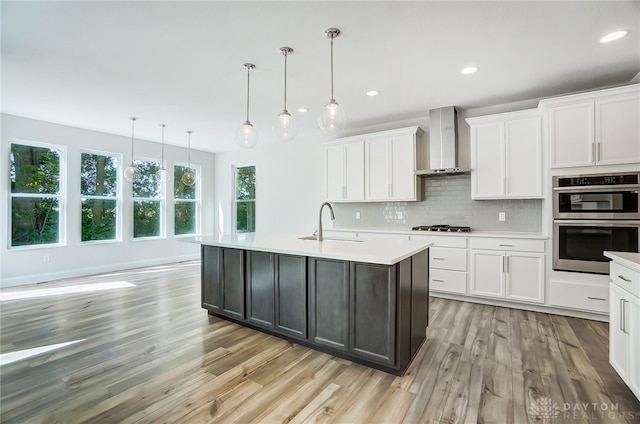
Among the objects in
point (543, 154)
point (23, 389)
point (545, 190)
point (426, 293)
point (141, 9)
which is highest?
point (141, 9)

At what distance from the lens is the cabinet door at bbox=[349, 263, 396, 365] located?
2129 mm

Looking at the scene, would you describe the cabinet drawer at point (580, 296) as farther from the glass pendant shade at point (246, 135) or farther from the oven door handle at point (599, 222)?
the glass pendant shade at point (246, 135)

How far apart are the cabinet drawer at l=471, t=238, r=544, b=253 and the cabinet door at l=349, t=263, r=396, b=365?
7.19 feet

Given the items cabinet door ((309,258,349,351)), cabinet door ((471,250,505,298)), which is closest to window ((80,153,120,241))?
cabinet door ((309,258,349,351))

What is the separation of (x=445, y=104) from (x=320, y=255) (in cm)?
310

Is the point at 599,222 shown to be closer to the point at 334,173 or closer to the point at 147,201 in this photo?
the point at 334,173

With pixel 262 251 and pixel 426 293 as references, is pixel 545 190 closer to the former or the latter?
pixel 426 293

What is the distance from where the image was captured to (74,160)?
209 inches

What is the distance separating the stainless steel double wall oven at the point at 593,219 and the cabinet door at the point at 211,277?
149 inches

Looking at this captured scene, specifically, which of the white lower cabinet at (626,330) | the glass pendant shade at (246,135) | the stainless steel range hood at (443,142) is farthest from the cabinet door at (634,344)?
the glass pendant shade at (246,135)

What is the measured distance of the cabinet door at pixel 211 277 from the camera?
3301 mm

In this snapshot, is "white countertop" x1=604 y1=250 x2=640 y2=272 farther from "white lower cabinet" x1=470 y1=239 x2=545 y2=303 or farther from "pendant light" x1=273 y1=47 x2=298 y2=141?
"pendant light" x1=273 y1=47 x2=298 y2=141

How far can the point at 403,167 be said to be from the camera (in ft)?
14.8

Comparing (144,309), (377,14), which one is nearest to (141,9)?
(377,14)
